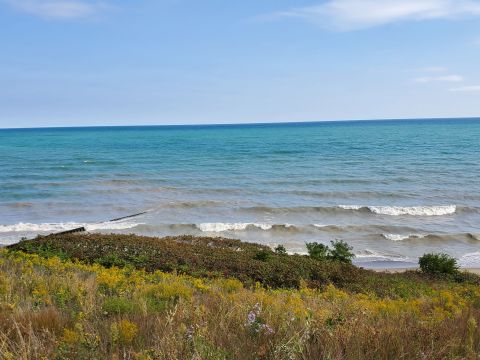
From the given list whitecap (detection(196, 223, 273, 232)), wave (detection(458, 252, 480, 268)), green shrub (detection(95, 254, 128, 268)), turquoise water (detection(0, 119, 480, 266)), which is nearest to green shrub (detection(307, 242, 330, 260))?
turquoise water (detection(0, 119, 480, 266))

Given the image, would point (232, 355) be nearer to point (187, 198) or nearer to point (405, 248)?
point (405, 248)

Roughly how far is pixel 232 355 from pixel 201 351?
32cm

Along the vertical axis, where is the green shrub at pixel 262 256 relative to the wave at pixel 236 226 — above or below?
above

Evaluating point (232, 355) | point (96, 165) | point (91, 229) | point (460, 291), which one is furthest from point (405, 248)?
point (96, 165)

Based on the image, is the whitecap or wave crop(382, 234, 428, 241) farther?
the whitecap

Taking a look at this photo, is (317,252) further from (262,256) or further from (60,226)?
(60,226)

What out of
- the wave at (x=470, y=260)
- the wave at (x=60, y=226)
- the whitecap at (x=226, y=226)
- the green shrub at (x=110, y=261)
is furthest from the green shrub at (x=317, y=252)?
the wave at (x=60, y=226)

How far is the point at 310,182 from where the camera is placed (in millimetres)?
38531

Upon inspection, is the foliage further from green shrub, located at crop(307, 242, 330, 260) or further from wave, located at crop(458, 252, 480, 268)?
wave, located at crop(458, 252, 480, 268)

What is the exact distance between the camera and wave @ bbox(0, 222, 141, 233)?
77.9 ft

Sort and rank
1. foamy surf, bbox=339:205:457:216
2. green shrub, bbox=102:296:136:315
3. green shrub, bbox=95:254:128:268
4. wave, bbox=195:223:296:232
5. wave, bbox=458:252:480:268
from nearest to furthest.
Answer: green shrub, bbox=102:296:136:315, green shrub, bbox=95:254:128:268, wave, bbox=458:252:480:268, wave, bbox=195:223:296:232, foamy surf, bbox=339:205:457:216

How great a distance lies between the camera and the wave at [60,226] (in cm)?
2373

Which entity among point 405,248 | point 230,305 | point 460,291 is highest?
point 230,305

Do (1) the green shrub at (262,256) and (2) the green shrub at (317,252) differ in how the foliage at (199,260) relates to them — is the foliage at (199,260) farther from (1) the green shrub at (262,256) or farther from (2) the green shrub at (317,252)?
(2) the green shrub at (317,252)
